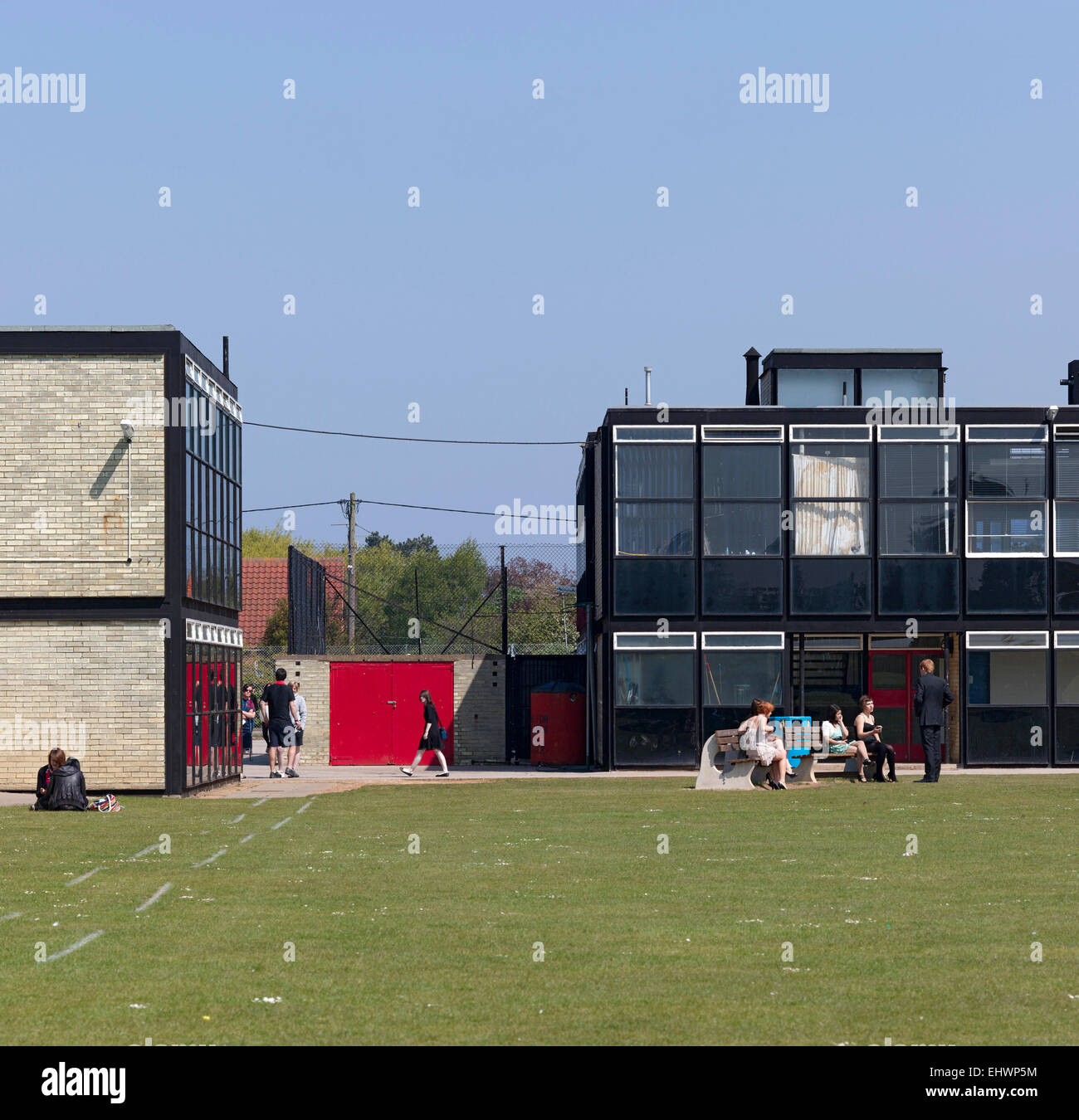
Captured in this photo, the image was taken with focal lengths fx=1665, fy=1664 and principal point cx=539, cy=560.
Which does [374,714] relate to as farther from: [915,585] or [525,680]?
[915,585]

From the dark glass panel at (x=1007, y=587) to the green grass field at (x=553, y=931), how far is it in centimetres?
1359

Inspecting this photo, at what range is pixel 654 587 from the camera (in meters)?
32.2

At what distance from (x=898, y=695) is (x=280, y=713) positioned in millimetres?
12239

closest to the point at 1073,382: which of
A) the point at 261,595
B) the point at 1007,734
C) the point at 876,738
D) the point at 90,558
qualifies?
the point at 1007,734

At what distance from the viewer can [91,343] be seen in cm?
2478

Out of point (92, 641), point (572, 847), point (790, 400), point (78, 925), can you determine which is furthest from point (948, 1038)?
point (790, 400)

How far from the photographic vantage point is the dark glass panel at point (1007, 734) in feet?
106

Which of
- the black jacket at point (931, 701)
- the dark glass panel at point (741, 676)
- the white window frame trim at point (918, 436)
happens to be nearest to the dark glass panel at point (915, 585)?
the white window frame trim at point (918, 436)

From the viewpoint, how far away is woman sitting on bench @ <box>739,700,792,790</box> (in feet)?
80.2

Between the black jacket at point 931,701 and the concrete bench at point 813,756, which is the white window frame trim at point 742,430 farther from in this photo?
the black jacket at point 931,701

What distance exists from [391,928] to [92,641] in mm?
15445

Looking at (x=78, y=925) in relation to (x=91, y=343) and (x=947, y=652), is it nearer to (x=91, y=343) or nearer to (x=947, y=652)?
(x=91, y=343)

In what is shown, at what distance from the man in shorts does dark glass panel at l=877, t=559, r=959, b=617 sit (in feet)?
37.8
